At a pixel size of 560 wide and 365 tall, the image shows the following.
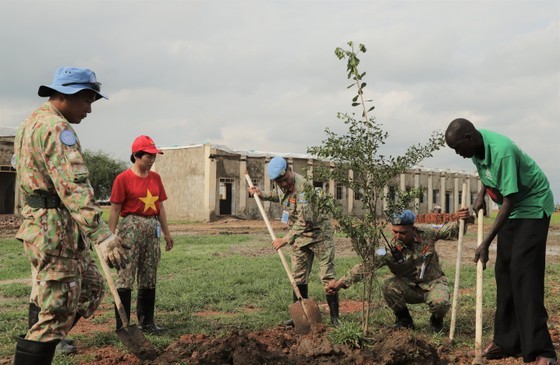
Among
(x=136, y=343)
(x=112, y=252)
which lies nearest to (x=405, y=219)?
(x=136, y=343)

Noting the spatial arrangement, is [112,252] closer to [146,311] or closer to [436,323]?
[146,311]

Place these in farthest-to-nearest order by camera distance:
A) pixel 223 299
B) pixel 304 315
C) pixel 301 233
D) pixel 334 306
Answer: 1. pixel 223 299
2. pixel 301 233
3. pixel 334 306
4. pixel 304 315

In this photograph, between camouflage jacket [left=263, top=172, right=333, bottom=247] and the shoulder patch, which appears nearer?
the shoulder patch

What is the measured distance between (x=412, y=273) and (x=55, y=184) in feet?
12.5

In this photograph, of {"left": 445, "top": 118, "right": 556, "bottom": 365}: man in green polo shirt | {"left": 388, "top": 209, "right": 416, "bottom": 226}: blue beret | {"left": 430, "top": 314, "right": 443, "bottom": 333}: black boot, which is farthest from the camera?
{"left": 430, "top": 314, "right": 443, "bottom": 333}: black boot

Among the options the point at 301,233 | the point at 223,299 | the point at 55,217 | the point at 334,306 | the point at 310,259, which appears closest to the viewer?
the point at 55,217

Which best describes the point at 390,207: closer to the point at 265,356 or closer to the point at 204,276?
the point at 265,356

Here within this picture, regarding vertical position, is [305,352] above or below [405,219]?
below

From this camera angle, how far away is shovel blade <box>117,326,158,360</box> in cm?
441

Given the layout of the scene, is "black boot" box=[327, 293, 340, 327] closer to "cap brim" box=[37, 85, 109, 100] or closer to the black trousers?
the black trousers

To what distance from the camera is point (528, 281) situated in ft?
15.1

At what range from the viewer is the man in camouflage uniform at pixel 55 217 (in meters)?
3.43

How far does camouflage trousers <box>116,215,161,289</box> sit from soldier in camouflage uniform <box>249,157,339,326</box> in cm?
135

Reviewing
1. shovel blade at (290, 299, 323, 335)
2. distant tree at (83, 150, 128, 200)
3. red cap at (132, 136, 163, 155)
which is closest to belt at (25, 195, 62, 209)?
red cap at (132, 136, 163, 155)
